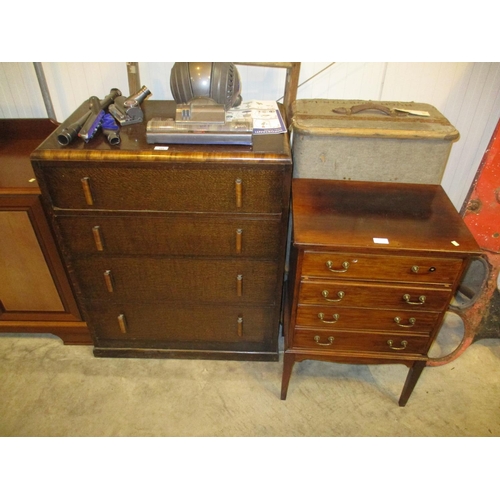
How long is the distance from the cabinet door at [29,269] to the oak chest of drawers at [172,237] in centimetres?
16

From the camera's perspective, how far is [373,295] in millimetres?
1398

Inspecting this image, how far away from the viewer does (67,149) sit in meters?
1.35

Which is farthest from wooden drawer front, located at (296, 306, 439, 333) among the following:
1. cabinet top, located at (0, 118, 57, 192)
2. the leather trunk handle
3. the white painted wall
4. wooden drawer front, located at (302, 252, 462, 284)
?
cabinet top, located at (0, 118, 57, 192)

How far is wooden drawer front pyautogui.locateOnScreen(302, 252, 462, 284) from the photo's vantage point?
1.30m

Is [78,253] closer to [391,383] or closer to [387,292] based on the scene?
[387,292]

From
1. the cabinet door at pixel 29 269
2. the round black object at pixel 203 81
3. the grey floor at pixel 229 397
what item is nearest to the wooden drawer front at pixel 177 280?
the cabinet door at pixel 29 269

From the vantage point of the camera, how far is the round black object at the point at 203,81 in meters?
1.40

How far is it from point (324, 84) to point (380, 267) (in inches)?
39.8

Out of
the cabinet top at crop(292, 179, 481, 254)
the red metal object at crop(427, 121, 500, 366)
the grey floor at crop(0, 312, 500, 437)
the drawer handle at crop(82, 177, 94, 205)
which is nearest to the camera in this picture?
the cabinet top at crop(292, 179, 481, 254)

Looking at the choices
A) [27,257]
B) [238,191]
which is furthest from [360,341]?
[27,257]

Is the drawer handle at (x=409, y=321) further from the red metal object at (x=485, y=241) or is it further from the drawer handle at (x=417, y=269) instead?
the red metal object at (x=485, y=241)

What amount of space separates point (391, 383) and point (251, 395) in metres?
0.67

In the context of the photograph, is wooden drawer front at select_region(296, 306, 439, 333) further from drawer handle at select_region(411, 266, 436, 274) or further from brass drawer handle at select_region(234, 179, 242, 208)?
brass drawer handle at select_region(234, 179, 242, 208)

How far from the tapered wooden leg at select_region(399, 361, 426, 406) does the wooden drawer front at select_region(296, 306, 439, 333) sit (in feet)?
0.71
